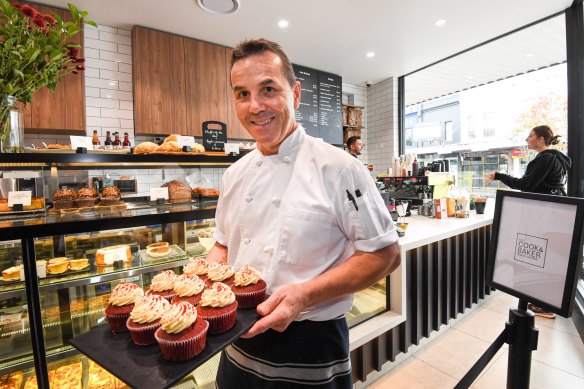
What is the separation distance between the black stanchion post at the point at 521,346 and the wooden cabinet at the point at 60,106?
386cm

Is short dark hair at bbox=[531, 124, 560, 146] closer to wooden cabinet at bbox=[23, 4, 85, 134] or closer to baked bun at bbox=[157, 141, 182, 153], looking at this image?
baked bun at bbox=[157, 141, 182, 153]

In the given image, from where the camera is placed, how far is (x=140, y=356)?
2.54 feet

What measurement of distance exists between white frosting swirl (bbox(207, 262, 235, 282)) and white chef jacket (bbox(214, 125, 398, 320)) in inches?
4.4

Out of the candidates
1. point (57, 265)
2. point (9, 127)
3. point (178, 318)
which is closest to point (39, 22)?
point (9, 127)

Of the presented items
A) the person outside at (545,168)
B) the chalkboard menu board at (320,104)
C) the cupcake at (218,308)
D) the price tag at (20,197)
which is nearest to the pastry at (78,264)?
the price tag at (20,197)

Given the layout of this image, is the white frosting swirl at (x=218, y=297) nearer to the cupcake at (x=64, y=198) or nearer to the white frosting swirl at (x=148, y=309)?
the white frosting swirl at (x=148, y=309)

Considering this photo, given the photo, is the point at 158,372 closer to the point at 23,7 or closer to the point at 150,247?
the point at 150,247

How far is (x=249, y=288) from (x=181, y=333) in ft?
0.80

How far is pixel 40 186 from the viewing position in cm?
136

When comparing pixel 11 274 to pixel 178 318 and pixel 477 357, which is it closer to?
pixel 178 318

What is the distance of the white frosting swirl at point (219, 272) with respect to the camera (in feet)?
3.67

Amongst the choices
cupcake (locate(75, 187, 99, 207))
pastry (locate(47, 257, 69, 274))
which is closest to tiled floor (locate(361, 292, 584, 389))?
pastry (locate(47, 257, 69, 274))

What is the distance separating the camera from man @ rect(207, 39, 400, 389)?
900 millimetres

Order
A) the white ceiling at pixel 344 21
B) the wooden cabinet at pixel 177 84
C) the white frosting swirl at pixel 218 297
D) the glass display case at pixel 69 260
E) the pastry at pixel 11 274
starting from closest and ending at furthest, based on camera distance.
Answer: the white frosting swirl at pixel 218 297 < the glass display case at pixel 69 260 < the pastry at pixel 11 274 < the white ceiling at pixel 344 21 < the wooden cabinet at pixel 177 84
